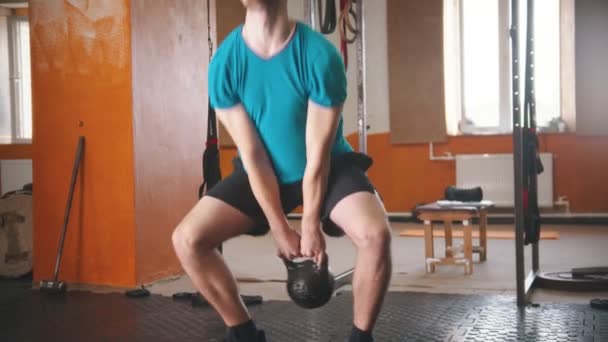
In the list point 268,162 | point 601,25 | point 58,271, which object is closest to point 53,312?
point 58,271

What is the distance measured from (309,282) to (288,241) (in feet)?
0.47

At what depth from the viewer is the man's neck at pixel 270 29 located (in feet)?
6.57

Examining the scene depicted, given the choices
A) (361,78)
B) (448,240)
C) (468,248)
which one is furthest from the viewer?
(448,240)

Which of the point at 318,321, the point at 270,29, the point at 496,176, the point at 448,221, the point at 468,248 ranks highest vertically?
the point at 270,29

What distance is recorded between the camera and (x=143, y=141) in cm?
381

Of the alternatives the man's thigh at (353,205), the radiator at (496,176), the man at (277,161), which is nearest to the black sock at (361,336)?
the man at (277,161)

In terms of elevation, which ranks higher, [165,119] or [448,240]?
[165,119]

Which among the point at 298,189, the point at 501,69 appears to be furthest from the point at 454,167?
the point at 298,189

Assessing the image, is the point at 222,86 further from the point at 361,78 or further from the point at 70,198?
the point at 70,198

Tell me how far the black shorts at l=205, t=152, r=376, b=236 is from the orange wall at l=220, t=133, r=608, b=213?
4790mm

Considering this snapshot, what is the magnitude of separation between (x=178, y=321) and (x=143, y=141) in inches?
49.8

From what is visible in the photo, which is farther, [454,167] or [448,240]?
[454,167]

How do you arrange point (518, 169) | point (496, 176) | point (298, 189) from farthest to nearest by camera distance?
point (496, 176)
point (518, 169)
point (298, 189)

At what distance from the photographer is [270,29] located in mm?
2006
